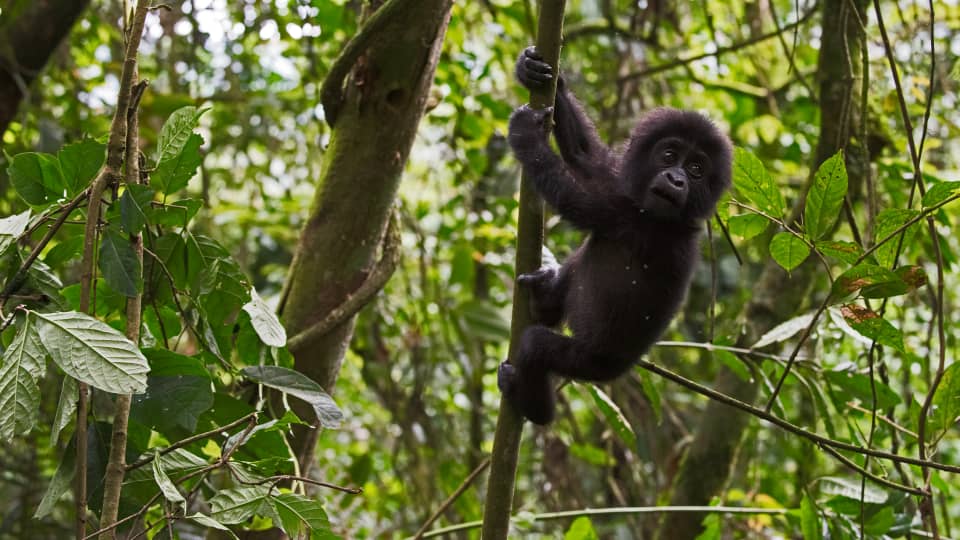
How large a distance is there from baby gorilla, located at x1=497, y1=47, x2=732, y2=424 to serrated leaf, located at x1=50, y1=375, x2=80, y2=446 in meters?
1.55

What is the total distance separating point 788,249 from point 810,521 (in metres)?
1.12

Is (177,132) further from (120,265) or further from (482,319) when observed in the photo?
(482,319)

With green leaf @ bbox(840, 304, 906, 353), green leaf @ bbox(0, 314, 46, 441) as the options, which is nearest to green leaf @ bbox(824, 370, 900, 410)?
green leaf @ bbox(840, 304, 906, 353)

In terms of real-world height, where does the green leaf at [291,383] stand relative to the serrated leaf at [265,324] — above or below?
below

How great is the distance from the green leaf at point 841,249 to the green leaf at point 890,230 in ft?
0.24

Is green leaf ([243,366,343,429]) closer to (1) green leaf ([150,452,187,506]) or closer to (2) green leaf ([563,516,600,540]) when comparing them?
(1) green leaf ([150,452,187,506])

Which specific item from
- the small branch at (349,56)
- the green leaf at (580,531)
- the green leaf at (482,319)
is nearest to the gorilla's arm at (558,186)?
the small branch at (349,56)

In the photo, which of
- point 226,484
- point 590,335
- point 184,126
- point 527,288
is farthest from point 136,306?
point 590,335

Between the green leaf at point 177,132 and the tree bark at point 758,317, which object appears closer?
the green leaf at point 177,132

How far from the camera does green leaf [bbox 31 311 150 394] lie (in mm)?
1644

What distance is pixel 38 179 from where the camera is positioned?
2.17 m

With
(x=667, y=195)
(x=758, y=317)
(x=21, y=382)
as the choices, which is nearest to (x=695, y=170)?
(x=667, y=195)

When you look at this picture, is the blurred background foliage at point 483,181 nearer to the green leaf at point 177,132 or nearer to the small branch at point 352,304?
the small branch at point 352,304

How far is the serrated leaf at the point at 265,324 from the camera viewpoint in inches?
88.6
